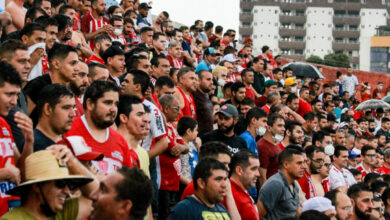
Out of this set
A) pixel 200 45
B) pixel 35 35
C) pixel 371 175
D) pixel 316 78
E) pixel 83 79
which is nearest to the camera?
pixel 83 79

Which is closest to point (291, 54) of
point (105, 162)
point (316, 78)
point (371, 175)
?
point (316, 78)

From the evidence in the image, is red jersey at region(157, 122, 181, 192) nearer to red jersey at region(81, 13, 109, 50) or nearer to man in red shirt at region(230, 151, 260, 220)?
man in red shirt at region(230, 151, 260, 220)

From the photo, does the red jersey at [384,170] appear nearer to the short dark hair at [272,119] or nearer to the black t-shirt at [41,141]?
the short dark hair at [272,119]

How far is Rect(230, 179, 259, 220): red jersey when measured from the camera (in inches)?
248

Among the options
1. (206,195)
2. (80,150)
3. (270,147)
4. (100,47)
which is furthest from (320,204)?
A: (100,47)

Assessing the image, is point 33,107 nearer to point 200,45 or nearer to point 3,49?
point 3,49

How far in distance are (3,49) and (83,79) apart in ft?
3.00

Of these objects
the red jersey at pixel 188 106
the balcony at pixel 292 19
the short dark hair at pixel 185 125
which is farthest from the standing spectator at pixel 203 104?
the balcony at pixel 292 19

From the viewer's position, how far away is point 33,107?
5.87m

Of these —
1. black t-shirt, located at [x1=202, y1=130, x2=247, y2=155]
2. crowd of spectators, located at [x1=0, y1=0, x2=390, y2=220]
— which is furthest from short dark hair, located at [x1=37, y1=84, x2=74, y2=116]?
black t-shirt, located at [x1=202, y1=130, x2=247, y2=155]

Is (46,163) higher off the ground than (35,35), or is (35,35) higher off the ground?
(35,35)

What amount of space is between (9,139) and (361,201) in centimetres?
524

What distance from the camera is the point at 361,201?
8.23 metres

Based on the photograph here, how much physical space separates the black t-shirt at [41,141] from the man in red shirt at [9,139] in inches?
9.3
